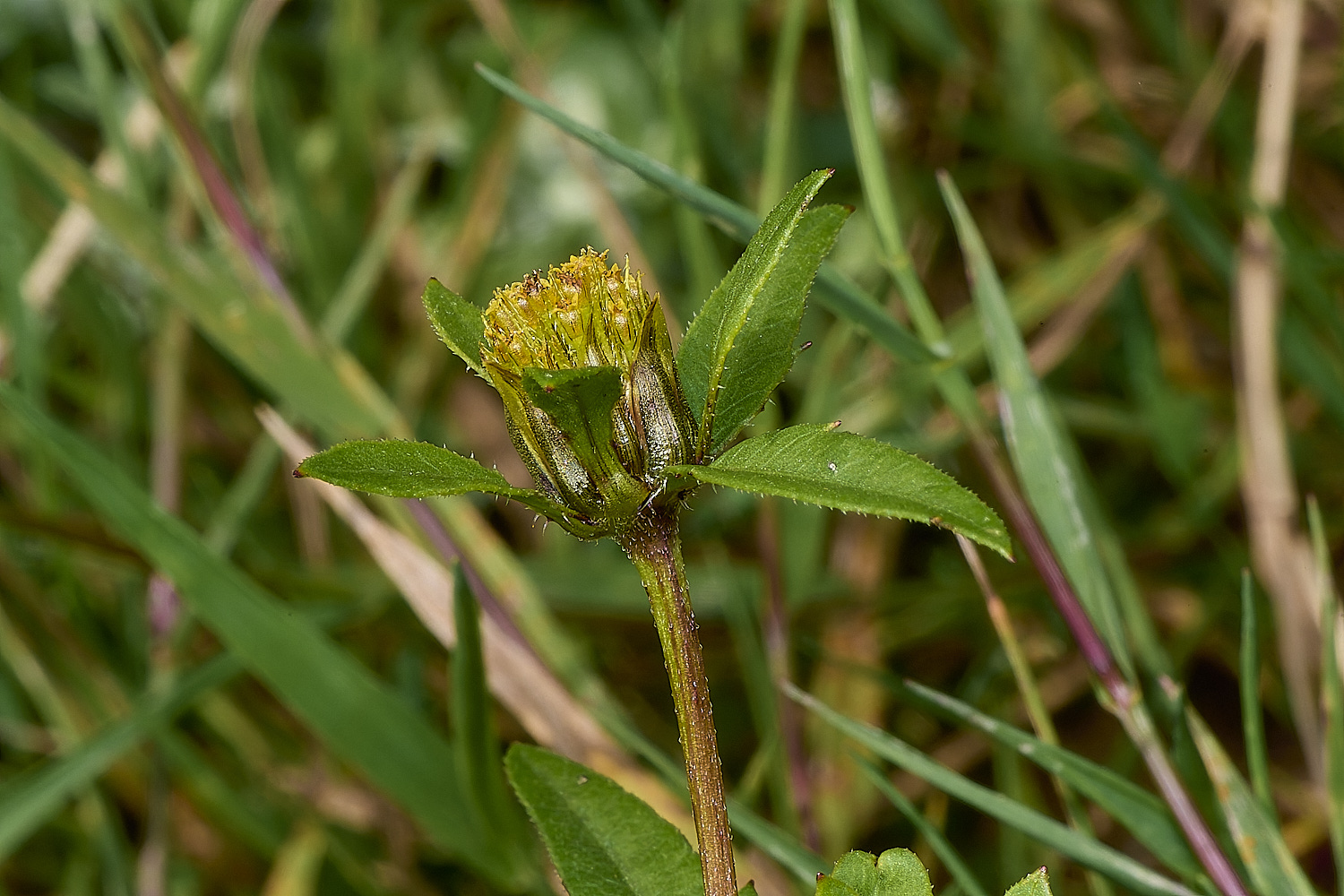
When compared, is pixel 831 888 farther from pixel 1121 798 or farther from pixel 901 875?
pixel 1121 798

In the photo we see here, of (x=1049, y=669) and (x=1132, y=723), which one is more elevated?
(x=1049, y=669)

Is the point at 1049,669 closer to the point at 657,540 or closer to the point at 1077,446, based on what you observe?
the point at 1077,446

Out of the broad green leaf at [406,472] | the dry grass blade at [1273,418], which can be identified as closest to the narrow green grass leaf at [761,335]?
the broad green leaf at [406,472]

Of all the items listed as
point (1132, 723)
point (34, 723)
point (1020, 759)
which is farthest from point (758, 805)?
point (34, 723)

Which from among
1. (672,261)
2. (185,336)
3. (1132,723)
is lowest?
(1132,723)

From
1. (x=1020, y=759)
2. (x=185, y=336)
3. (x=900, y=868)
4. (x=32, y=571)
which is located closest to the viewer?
(x=900, y=868)

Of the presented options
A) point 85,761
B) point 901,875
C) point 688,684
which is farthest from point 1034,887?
point 85,761
